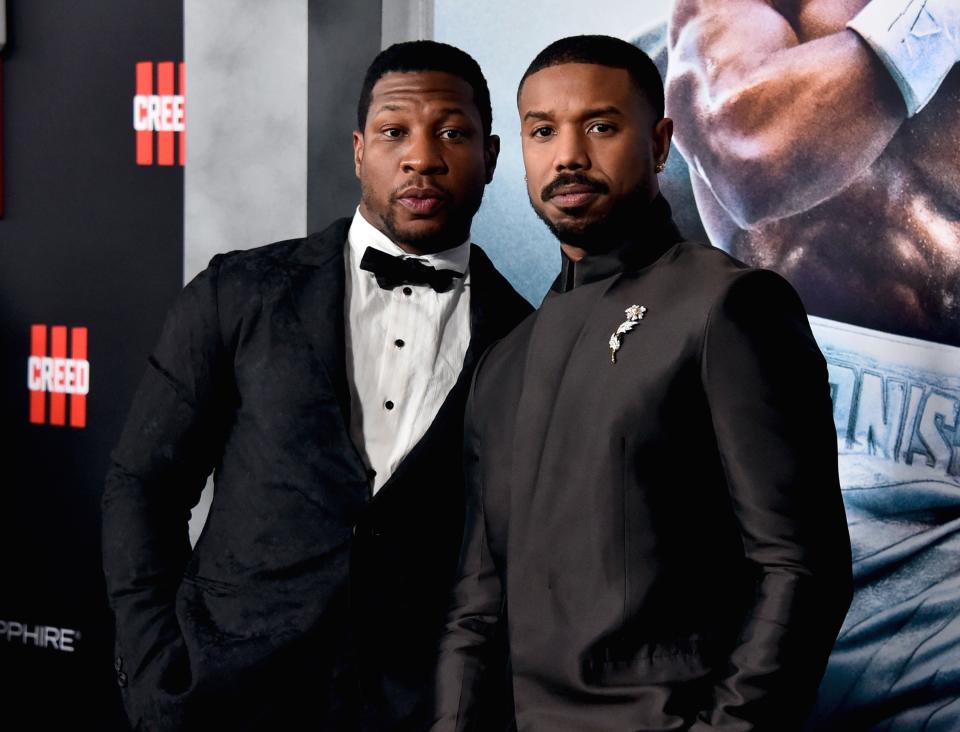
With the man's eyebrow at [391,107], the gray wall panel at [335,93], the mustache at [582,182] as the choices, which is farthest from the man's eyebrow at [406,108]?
the gray wall panel at [335,93]

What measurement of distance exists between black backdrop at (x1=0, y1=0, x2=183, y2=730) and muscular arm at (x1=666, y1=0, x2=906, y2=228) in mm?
1269

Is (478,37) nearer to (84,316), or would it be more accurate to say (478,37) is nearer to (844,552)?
(84,316)

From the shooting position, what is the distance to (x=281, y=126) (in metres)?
2.66

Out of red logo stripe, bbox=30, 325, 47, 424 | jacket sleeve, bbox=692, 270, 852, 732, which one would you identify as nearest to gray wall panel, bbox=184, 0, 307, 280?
red logo stripe, bbox=30, 325, 47, 424

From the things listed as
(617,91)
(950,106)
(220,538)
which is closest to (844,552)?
(617,91)

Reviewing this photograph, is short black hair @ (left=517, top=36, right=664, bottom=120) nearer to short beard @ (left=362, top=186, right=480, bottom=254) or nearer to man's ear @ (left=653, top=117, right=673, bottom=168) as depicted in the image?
man's ear @ (left=653, top=117, right=673, bottom=168)

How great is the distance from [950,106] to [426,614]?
1343 mm

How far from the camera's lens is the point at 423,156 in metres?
1.75

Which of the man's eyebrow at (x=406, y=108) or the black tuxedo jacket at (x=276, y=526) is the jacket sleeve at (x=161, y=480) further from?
the man's eyebrow at (x=406, y=108)

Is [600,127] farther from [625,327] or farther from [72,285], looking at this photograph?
[72,285]

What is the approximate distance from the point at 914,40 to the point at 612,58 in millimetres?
956

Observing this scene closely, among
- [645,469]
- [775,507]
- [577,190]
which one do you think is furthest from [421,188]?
[775,507]

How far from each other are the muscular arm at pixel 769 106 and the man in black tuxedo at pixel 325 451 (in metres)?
0.63

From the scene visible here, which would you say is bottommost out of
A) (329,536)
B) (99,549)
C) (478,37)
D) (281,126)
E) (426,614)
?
(99,549)
